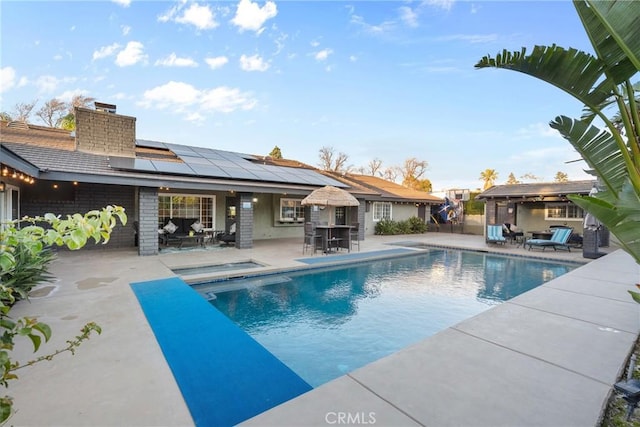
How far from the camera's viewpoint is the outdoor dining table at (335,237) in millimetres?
11273

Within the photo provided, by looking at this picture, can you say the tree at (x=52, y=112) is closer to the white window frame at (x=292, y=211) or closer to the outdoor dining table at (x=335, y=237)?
the white window frame at (x=292, y=211)

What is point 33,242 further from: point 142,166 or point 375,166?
point 375,166

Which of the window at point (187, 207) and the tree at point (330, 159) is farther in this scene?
the tree at point (330, 159)

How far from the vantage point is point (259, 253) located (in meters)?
10.9

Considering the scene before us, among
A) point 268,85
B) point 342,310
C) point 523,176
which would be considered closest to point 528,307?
point 342,310

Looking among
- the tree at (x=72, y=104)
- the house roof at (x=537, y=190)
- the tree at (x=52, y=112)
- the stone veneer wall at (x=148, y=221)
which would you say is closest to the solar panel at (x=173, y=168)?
the stone veneer wall at (x=148, y=221)

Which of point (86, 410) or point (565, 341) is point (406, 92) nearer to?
point (565, 341)

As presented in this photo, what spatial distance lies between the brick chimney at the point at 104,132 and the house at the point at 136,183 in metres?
0.03

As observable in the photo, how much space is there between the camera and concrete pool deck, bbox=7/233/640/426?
7.59 feet

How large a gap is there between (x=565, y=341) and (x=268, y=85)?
1513 cm

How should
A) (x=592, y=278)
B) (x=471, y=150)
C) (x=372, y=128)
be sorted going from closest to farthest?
1. (x=592, y=278)
2. (x=471, y=150)
3. (x=372, y=128)

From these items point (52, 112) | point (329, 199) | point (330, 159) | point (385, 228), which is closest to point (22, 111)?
point (52, 112)

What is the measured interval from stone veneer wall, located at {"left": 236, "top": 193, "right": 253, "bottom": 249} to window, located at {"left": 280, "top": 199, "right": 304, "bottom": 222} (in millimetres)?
4263

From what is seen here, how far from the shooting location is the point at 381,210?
1977cm
